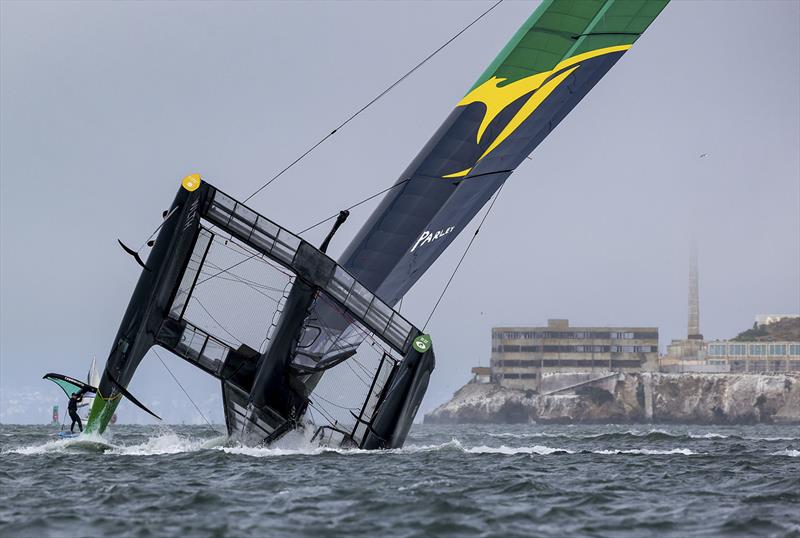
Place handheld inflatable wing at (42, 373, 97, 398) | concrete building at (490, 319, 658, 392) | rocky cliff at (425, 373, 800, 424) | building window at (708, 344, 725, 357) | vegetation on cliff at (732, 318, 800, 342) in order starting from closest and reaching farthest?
handheld inflatable wing at (42, 373, 97, 398) → rocky cliff at (425, 373, 800, 424) → building window at (708, 344, 725, 357) → concrete building at (490, 319, 658, 392) → vegetation on cliff at (732, 318, 800, 342)

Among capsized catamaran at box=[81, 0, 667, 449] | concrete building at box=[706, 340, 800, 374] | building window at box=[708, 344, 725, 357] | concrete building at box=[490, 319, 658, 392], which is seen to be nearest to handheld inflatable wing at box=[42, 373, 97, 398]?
capsized catamaran at box=[81, 0, 667, 449]

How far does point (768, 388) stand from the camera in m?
138

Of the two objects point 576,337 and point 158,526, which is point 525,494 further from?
point 576,337

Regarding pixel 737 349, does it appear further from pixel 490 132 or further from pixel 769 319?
pixel 490 132

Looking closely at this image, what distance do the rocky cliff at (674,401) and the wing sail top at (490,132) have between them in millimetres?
117490

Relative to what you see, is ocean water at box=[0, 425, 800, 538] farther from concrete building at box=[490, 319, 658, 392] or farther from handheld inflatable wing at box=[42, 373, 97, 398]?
concrete building at box=[490, 319, 658, 392]

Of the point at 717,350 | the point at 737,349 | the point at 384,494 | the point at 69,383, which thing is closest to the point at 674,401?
the point at 717,350

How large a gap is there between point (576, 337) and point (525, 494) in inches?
5258

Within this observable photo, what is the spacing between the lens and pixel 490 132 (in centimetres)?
2589

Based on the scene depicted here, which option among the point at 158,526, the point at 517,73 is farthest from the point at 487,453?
the point at 158,526

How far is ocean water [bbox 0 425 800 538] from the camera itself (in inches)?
465

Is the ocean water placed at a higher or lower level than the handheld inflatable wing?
lower

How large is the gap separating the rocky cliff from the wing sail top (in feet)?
385

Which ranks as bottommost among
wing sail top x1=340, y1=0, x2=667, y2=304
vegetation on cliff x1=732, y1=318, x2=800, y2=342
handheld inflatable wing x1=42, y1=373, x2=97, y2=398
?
handheld inflatable wing x1=42, y1=373, x2=97, y2=398
